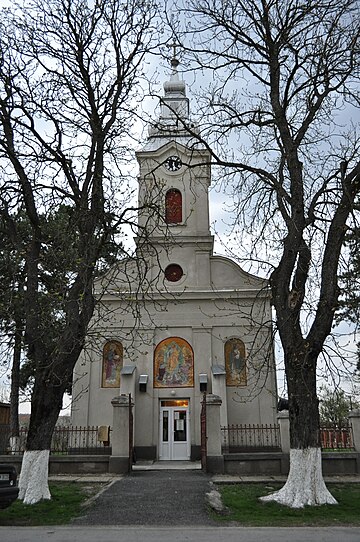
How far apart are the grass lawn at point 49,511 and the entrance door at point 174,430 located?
9878 mm

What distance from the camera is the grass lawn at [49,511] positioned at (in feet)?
30.5

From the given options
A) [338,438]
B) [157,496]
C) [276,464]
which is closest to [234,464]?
[276,464]

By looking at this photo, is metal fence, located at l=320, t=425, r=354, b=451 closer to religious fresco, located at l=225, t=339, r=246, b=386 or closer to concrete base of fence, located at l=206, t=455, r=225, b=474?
concrete base of fence, located at l=206, t=455, r=225, b=474

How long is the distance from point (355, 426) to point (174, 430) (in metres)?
8.24

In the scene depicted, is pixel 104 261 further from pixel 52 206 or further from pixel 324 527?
pixel 324 527

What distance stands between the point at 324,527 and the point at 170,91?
29445 mm

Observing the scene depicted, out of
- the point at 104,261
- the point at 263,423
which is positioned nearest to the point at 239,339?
the point at 263,423

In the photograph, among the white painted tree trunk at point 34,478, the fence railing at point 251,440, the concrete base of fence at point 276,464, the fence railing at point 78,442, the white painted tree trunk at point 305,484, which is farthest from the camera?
the fence railing at point 251,440

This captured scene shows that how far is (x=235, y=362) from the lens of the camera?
23312mm

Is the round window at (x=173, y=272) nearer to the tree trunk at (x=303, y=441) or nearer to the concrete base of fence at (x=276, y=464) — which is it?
the concrete base of fence at (x=276, y=464)

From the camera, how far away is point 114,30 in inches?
520

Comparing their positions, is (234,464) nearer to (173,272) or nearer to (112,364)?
(112,364)

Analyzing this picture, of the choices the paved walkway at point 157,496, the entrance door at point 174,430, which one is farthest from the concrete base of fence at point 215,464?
the entrance door at point 174,430

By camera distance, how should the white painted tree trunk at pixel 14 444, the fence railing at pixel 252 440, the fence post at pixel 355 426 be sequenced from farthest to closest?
the fence railing at pixel 252 440 < the white painted tree trunk at pixel 14 444 < the fence post at pixel 355 426
